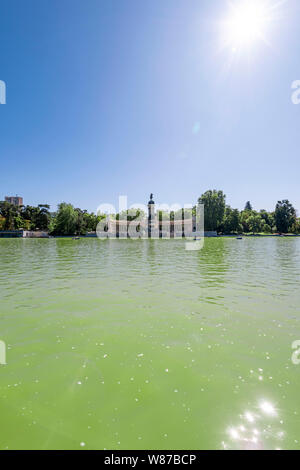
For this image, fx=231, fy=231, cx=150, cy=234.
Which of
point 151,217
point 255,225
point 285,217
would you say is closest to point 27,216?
point 151,217

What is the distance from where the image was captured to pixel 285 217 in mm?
95812

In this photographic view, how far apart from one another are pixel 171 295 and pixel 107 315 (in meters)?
2.91

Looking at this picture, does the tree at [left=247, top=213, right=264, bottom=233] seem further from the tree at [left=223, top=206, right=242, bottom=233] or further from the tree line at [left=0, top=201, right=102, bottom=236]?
the tree line at [left=0, top=201, right=102, bottom=236]

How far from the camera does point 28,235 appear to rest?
84.1 m

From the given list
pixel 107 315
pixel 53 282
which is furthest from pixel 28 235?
pixel 107 315

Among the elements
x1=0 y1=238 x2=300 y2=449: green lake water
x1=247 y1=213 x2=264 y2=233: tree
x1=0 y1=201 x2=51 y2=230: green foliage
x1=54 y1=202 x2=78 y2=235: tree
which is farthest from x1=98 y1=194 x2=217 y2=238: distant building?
x1=0 y1=238 x2=300 y2=449: green lake water

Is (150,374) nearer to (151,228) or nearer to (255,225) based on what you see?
(151,228)

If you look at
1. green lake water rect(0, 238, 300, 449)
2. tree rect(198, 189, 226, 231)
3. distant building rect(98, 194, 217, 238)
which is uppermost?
tree rect(198, 189, 226, 231)

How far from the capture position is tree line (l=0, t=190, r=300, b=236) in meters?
78.6

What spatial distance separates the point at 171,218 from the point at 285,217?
47.2 m

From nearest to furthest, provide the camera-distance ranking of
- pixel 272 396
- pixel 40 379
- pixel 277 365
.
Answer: pixel 272 396, pixel 40 379, pixel 277 365

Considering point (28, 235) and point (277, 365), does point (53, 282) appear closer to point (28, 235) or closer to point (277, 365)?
point (277, 365)

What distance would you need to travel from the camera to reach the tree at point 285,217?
3765 inches

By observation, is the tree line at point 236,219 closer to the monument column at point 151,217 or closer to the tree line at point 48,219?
the monument column at point 151,217
